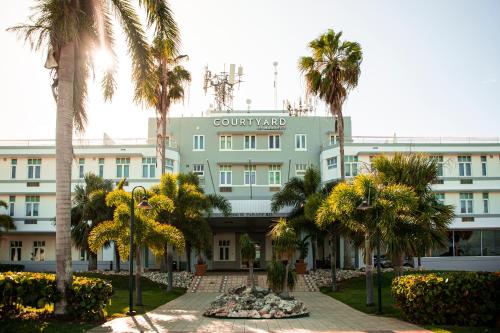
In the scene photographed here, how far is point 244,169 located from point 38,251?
57.8ft

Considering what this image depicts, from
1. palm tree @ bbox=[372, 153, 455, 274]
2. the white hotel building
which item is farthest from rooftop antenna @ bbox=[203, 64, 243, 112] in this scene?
palm tree @ bbox=[372, 153, 455, 274]

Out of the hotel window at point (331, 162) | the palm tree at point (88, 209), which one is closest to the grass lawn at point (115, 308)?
the palm tree at point (88, 209)

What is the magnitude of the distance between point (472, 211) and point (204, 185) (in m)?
21.0

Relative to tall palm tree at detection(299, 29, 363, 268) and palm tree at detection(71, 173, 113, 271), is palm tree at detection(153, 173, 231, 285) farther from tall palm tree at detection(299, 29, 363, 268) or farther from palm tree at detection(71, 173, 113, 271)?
tall palm tree at detection(299, 29, 363, 268)

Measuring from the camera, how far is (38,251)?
1784 inches

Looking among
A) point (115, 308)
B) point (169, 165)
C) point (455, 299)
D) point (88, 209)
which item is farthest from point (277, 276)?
point (169, 165)

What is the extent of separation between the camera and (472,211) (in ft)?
145

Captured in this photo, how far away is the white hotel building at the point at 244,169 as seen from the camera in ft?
142

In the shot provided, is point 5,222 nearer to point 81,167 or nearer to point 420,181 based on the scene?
point 81,167

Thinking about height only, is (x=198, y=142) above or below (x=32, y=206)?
above

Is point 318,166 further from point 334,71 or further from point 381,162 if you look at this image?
point 381,162

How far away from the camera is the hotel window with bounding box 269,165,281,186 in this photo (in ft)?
151

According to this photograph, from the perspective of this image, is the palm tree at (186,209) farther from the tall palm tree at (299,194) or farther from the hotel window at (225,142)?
the hotel window at (225,142)

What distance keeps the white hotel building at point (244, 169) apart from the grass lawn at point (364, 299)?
8.43m
